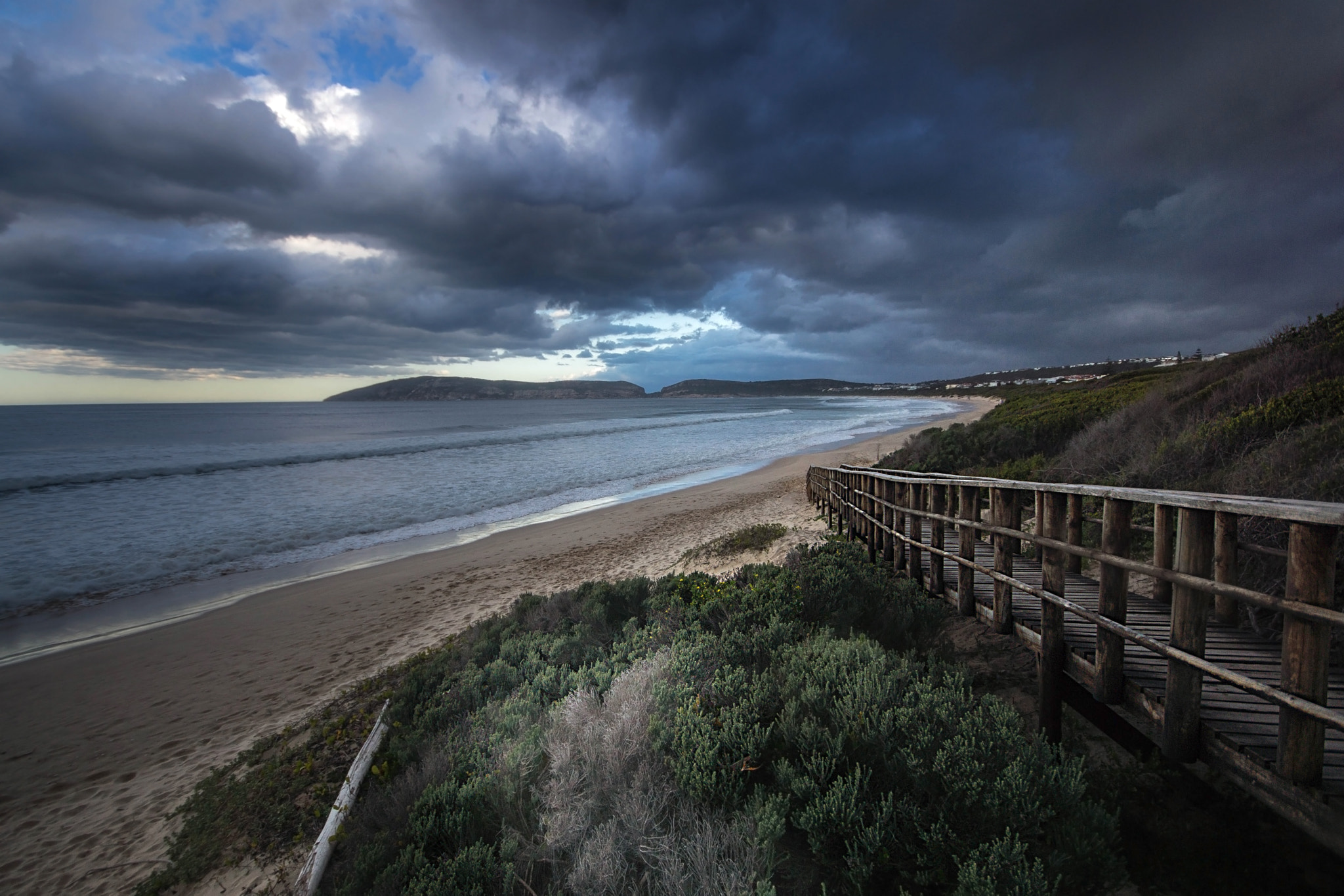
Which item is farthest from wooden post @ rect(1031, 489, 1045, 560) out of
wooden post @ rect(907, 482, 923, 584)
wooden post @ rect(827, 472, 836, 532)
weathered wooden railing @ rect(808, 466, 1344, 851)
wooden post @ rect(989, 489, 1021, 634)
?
wooden post @ rect(827, 472, 836, 532)

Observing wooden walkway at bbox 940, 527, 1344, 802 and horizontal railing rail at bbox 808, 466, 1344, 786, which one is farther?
wooden walkway at bbox 940, 527, 1344, 802

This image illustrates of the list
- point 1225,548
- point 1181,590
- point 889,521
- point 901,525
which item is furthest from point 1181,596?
point 889,521

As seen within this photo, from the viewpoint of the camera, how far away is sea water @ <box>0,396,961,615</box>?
13.4 m

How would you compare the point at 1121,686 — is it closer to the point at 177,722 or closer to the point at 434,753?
the point at 434,753

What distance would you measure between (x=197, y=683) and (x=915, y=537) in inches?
364

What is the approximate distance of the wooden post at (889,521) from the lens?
7516mm

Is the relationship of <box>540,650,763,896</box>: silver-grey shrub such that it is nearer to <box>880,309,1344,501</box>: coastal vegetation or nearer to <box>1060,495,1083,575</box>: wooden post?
<box>1060,495,1083,575</box>: wooden post

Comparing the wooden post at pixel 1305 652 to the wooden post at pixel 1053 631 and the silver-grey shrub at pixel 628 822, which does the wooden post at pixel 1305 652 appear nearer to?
the wooden post at pixel 1053 631

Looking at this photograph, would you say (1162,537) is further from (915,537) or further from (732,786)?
(915,537)

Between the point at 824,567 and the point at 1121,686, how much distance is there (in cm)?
326

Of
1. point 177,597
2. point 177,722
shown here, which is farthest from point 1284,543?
point 177,597

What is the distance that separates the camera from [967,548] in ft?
16.9

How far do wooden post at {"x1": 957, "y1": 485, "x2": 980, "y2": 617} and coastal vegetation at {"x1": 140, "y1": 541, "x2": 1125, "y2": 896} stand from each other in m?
0.42

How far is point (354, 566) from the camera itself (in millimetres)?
12586
